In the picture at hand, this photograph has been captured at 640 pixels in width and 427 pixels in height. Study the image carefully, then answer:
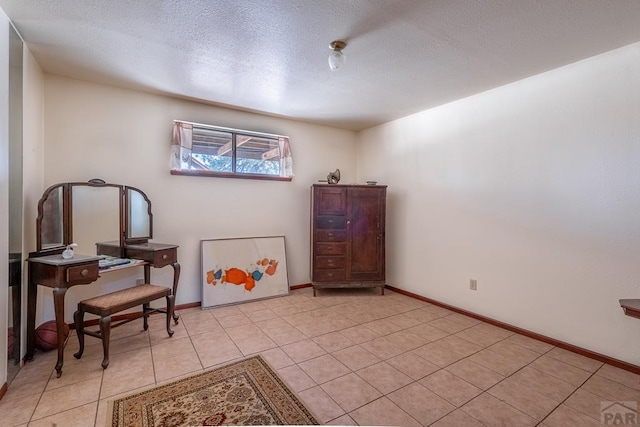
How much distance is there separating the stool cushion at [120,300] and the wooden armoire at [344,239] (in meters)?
1.86

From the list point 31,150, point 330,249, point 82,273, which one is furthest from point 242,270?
point 31,150

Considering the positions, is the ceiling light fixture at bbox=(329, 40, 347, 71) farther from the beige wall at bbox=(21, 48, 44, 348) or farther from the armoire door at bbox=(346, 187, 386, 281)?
the beige wall at bbox=(21, 48, 44, 348)

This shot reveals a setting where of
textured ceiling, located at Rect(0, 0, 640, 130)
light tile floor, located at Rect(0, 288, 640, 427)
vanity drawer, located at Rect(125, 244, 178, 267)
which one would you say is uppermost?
textured ceiling, located at Rect(0, 0, 640, 130)

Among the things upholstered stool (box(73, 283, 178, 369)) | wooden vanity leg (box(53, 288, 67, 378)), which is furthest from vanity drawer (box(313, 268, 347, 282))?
wooden vanity leg (box(53, 288, 67, 378))

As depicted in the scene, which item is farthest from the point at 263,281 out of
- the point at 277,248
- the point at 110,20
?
the point at 110,20

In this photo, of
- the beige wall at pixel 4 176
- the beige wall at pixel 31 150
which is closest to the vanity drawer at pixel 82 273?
the beige wall at pixel 4 176

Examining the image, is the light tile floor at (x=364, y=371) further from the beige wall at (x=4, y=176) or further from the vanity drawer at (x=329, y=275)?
the vanity drawer at (x=329, y=275)

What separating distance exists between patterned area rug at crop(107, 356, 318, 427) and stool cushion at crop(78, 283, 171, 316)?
26.8 inches

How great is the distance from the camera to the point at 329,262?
12.5ft

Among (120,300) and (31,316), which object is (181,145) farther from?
(31,316)

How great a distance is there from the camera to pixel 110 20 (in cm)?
192

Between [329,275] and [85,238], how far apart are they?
267 centimetres

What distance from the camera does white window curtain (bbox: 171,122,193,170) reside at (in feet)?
10.6

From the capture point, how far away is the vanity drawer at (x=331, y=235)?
3.81 metres
